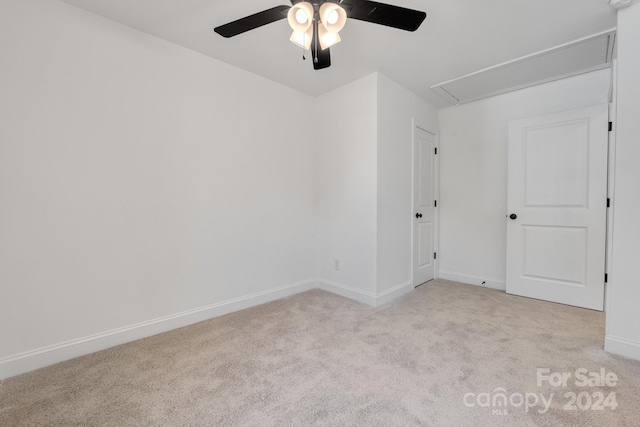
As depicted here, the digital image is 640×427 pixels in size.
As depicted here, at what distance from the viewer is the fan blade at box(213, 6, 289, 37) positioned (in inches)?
61.2

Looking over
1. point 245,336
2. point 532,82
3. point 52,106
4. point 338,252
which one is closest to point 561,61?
point 532,82

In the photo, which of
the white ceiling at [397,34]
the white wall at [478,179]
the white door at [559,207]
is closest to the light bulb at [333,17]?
the white ceiling at [397,34]

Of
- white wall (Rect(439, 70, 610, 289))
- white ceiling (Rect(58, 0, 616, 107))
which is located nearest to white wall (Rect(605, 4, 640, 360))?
white ceiling (Rect(58, 0, 616, 107))

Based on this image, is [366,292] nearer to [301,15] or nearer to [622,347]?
[622,347]

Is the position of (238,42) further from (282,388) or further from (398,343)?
(398,343)

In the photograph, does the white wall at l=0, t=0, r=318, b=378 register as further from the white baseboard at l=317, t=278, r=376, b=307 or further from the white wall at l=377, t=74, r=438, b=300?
the white baseboard at l=317, t=278, r=376, b=307

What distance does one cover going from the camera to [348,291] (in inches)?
124

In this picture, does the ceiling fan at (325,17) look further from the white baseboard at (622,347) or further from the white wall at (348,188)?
the white baseboard at (622,347)

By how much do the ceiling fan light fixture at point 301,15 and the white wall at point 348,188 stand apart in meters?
1.48

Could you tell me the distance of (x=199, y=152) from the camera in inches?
99.1

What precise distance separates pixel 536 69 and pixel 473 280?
2.48m

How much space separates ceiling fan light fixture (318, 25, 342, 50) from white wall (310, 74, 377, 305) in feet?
4.42

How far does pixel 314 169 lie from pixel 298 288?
149cm

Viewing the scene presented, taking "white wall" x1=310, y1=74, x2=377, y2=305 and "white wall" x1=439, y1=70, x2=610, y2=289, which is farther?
"white wall" x1=439, y1=70, x2=610, y2=289
